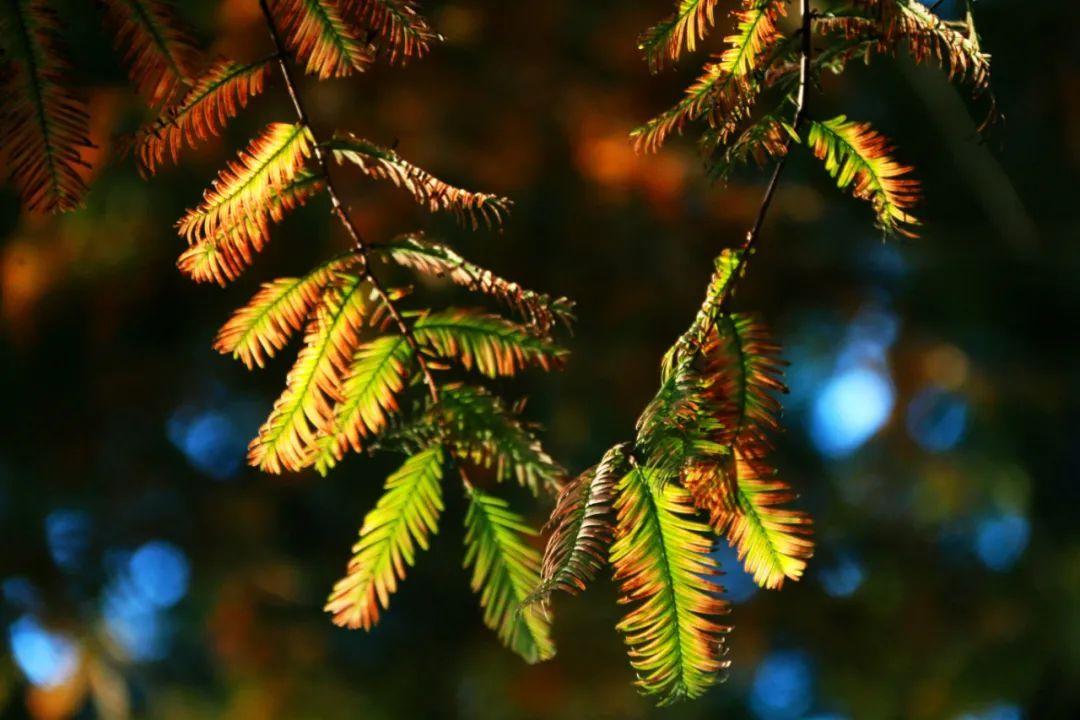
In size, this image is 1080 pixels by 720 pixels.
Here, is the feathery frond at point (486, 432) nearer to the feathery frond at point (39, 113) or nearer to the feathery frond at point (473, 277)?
the feathery frond at point (473, 277)

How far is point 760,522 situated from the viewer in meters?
0.50

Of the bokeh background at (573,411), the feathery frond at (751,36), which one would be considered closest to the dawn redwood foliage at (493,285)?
the feathery frond at (751,36)

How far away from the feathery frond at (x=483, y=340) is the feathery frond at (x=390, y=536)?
2.1 inches

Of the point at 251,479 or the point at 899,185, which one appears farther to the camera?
the point at 251,479

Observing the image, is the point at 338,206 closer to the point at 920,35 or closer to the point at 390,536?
the point at 390,536

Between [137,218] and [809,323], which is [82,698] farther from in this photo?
[809,323]

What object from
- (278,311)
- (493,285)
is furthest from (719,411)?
(278,311)

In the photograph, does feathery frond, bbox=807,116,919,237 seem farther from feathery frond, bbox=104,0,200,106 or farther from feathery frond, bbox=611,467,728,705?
feathery frond, bbox=104,0,200,106

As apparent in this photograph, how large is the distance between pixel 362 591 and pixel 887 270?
10.6ft

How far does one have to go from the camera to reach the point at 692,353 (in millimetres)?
492

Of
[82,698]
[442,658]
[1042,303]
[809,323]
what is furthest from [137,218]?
[1042,303]

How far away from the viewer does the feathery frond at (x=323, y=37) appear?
496 millimetres

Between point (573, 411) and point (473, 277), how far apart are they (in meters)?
2.46

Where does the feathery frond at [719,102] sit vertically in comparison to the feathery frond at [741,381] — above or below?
above
